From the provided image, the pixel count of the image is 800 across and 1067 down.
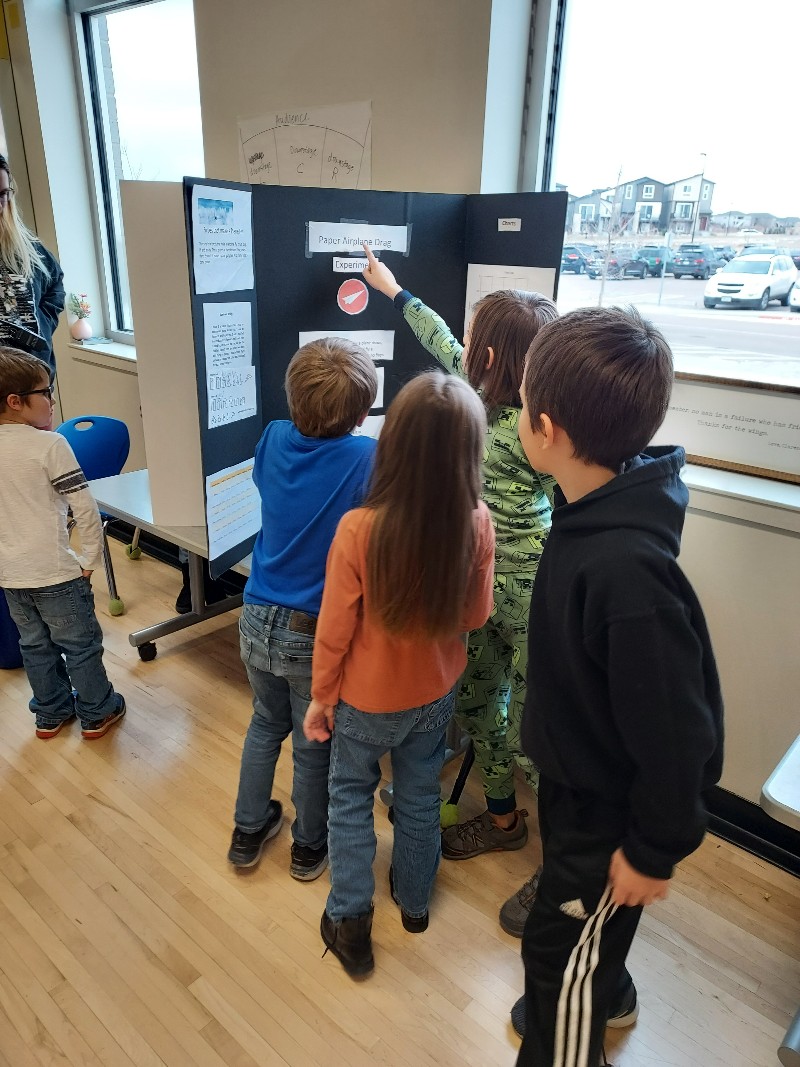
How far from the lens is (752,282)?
1.83 meters

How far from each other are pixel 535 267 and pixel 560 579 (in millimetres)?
1190

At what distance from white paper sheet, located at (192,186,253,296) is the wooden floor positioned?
1.34 m

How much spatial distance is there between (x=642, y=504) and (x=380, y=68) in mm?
1848

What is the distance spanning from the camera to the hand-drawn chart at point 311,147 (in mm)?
2248

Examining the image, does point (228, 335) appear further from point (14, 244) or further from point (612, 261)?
point (14, 244)

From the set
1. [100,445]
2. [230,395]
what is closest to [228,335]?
[230,395]

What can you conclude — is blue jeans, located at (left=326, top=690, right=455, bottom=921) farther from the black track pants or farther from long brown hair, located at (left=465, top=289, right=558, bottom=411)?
long brown hair, located at (left=465, top=289, right=558, bottom=411)

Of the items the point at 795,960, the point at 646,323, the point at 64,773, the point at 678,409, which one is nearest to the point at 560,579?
the point at 646,323

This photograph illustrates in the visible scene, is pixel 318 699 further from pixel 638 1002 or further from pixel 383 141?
pixel 383 141

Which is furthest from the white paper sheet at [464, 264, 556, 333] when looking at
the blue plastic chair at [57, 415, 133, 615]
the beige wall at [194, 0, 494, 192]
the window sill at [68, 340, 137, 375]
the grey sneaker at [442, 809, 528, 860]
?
the window sill at [68, 340, 137, 375]

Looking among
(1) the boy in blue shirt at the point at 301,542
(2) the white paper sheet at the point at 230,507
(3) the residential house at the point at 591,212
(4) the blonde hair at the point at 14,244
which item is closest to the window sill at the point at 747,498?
(3) the residential house at the point at 591,212

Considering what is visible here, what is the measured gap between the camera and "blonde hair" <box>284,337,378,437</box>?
1.37 m

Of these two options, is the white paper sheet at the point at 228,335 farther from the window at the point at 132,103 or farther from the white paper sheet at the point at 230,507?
the window at the point at 132,103

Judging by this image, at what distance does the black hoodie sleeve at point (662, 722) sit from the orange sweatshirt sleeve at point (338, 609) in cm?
48
